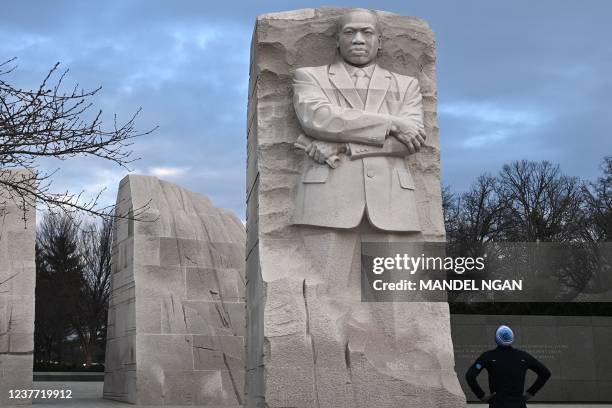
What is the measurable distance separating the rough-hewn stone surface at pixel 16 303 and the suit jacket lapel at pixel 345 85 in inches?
221

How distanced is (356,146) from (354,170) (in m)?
0.22

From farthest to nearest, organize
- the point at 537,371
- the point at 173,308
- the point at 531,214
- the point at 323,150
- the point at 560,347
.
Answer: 1. the point at 531,214
2. the point at 560,347
3. the point at 173,308
4. the point at 323,150
5. the point at 537,371

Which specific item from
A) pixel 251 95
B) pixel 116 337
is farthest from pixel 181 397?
pixel 251 95

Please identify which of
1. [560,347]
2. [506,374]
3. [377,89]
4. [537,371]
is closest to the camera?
[506,374]

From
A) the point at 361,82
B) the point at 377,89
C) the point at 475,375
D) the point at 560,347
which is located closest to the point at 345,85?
the point at 361,82

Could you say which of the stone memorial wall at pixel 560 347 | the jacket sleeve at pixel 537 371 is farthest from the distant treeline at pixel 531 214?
the jacket sleeve at pixel 537 371

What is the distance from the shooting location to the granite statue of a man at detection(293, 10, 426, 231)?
Result: 717 centimetres

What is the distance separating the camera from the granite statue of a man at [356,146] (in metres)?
7.17

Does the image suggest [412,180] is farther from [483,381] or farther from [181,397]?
[483,381]

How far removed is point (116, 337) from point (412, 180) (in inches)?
282

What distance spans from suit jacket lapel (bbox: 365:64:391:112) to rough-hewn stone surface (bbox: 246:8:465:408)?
0.85 ft

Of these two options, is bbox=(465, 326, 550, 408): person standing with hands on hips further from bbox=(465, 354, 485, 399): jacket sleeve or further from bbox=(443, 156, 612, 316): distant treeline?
bbox=(443, 156, 612, 316): distant treeline

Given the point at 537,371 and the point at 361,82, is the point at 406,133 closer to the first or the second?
the point at 361,82

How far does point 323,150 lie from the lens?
7.21 m
